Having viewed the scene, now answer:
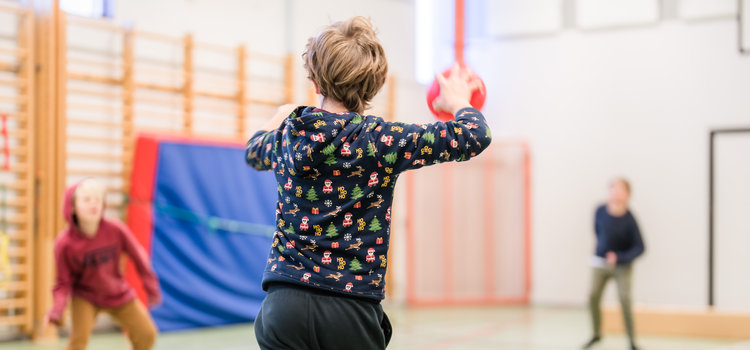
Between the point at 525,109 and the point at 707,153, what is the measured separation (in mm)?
2088

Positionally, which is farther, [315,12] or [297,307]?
[315,12]

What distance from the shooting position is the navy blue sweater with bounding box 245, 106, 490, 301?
4.93 ft

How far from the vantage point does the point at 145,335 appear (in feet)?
12.3

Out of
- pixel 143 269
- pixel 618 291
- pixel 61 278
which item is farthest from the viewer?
pixel 618 291

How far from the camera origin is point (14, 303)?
5625mm

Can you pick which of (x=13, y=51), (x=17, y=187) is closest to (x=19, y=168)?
(x=17, y=187)

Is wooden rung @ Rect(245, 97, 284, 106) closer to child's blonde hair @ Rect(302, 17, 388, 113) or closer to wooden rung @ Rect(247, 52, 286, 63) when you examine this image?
wooden rung @ Rect(247, 52, 286, 63)

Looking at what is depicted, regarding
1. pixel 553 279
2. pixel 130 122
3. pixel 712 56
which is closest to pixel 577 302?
pixel 553 279

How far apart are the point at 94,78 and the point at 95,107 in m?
0.25

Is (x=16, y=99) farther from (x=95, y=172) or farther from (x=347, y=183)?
(x=347, y=183)

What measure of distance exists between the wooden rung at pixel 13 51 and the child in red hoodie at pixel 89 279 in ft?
7.64

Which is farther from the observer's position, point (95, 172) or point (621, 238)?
point (95, 172)

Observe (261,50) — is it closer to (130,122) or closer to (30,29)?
(130,122)

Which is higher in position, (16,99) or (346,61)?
(16,99)
